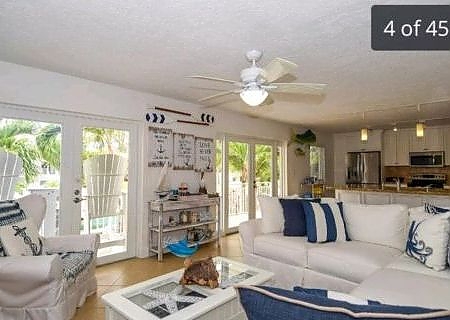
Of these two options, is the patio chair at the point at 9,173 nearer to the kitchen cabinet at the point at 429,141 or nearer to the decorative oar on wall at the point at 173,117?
the decorative oar on wall at the point at 173,117

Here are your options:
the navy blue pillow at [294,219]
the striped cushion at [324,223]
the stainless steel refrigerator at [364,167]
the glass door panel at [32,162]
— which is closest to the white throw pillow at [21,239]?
the glass door panel at [32,162]

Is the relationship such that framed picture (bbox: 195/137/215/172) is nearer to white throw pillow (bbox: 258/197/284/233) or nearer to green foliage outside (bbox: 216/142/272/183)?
green foliage outside (bbox: 216/142/272/183)

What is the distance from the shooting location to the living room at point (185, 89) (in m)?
2.10

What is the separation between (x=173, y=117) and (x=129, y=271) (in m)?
→ 2.26

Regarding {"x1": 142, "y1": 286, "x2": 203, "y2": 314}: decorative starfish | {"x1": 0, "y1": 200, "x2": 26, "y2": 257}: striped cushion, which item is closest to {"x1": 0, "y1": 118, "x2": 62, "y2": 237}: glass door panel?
{"x1": 0, "y1": 200, "x2": 26, "y2": 257}: striped cushion

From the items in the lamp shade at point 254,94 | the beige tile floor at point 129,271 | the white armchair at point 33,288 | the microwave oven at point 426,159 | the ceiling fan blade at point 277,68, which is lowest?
the beige tile floor at point 129,271

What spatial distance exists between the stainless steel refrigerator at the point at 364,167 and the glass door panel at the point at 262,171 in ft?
9.66

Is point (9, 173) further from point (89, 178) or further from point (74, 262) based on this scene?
point (74, 262)

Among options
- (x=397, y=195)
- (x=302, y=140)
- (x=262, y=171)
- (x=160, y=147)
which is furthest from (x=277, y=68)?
(x=302, y=140)

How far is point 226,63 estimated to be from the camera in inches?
114

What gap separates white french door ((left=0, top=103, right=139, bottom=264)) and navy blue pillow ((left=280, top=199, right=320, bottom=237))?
2145mm

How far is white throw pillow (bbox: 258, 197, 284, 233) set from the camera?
3.40 m

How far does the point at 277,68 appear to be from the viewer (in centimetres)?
206

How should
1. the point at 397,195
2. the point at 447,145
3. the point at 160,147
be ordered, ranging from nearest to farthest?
the point at 160,147
the point at 397,195
the point at 447,145
